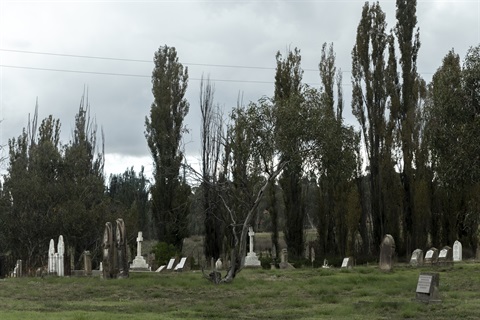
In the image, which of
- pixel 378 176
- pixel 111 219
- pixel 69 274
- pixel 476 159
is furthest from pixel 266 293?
pixel 378 176

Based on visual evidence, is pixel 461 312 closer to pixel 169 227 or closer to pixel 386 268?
pixel 386 268

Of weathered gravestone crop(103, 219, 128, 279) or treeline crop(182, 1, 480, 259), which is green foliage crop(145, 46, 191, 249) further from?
weathered gravestone crop(103, 219, 128, 279)

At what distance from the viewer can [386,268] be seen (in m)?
28.1

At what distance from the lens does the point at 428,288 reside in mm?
18375

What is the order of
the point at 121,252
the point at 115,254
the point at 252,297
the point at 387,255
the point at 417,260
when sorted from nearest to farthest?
1. the point at 252,297
2. the point at 115,254
3. the point at 121,252
4. the point at 387,255
5. the point at 417,260

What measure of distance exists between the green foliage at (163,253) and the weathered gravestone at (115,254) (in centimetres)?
1110

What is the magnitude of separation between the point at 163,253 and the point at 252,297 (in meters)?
19.7

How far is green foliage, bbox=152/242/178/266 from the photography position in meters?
39.2

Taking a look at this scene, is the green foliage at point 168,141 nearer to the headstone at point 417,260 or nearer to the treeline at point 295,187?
the treeline at point 295,187

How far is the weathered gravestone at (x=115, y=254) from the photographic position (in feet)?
88.9

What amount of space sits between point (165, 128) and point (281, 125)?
2273cm

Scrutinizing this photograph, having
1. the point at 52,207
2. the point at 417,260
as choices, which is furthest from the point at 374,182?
the point at 52,207

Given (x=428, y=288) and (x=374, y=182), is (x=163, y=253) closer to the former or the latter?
(x=374, y=182)

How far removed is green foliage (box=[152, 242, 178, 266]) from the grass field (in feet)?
35.7
